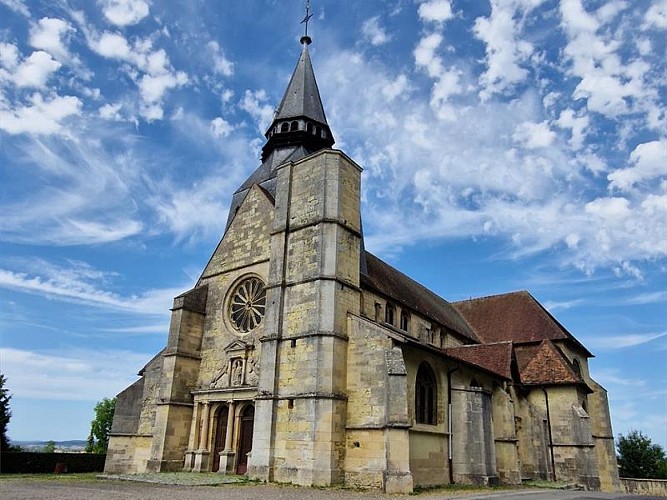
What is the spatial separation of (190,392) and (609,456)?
897 inches

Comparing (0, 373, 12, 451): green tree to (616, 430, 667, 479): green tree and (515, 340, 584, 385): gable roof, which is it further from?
(616, 430, 667, 479): green tree

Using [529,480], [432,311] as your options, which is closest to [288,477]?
[529,480]

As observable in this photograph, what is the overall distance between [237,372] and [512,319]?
18.9 metres

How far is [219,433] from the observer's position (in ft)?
68.7

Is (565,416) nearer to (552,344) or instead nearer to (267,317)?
(552,344)

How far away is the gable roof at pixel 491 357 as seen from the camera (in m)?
22.7

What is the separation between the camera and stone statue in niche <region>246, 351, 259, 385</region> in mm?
20078

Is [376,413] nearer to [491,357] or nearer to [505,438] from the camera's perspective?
[505,438]

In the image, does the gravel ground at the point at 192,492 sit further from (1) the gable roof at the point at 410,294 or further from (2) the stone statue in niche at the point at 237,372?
(1) the gable roof at the point at 410,294

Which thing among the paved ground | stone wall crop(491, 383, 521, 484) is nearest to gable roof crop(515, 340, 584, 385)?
stone wall crop(491, 383, 521, 484)

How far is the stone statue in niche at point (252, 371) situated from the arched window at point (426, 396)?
19.7 feet

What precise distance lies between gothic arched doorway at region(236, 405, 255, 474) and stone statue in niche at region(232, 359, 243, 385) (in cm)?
107

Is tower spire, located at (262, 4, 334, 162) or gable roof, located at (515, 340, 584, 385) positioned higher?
tower spire, located at (262, 4, 334, 162)

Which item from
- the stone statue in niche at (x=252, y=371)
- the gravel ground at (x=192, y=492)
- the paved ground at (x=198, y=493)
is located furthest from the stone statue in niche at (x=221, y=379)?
the paved ground at (x=198, y=493)
